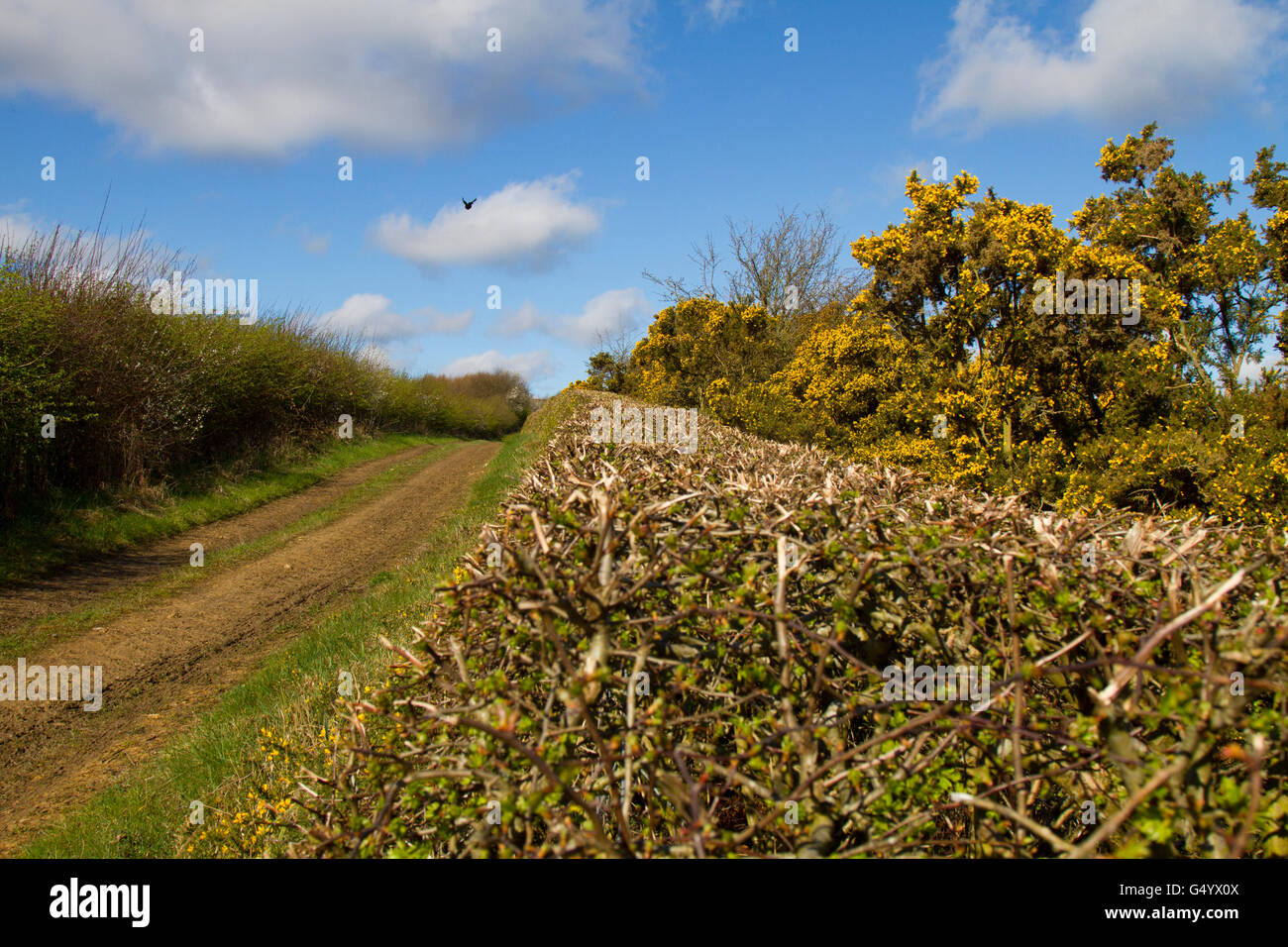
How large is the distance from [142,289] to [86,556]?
538 cm

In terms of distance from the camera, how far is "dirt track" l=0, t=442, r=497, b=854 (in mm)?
4363

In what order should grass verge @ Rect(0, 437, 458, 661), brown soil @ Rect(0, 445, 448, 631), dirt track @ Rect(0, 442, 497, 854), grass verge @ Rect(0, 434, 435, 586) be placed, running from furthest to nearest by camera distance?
grass verge @ Rect(0, 434, 435, 586) → brown soil @ Rect(0, 445, 448, 631) → grass verge @ Rect(0, 437, 458, 661) → dirt track @ Rect(0, 442, 497, 854)

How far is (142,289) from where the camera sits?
458 inches

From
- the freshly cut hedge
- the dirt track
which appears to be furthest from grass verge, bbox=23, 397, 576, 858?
the freshly cut hedge

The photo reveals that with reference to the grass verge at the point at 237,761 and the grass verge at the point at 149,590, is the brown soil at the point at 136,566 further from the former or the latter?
the grass verge at the point at 237,761

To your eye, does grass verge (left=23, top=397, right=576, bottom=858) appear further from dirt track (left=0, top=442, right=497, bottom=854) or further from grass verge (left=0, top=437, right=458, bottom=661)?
grass verge (left=0, top=437, right=458, bottom=661)

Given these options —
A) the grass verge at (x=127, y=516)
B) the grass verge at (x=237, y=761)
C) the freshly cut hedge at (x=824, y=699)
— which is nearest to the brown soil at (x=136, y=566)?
the grass verge at (x=127, y=516)

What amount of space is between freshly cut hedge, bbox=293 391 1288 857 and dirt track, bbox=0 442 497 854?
11.7ft

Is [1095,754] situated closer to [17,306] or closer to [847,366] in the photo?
[17,306]

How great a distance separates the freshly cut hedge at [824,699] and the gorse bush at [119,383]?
9392 millimetres

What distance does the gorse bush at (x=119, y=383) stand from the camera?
8.59 metres

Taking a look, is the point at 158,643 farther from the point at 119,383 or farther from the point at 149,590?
the point at 119,383

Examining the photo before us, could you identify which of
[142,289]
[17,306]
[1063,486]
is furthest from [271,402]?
[1063,486]

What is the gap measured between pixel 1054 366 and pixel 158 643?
1250 cm
